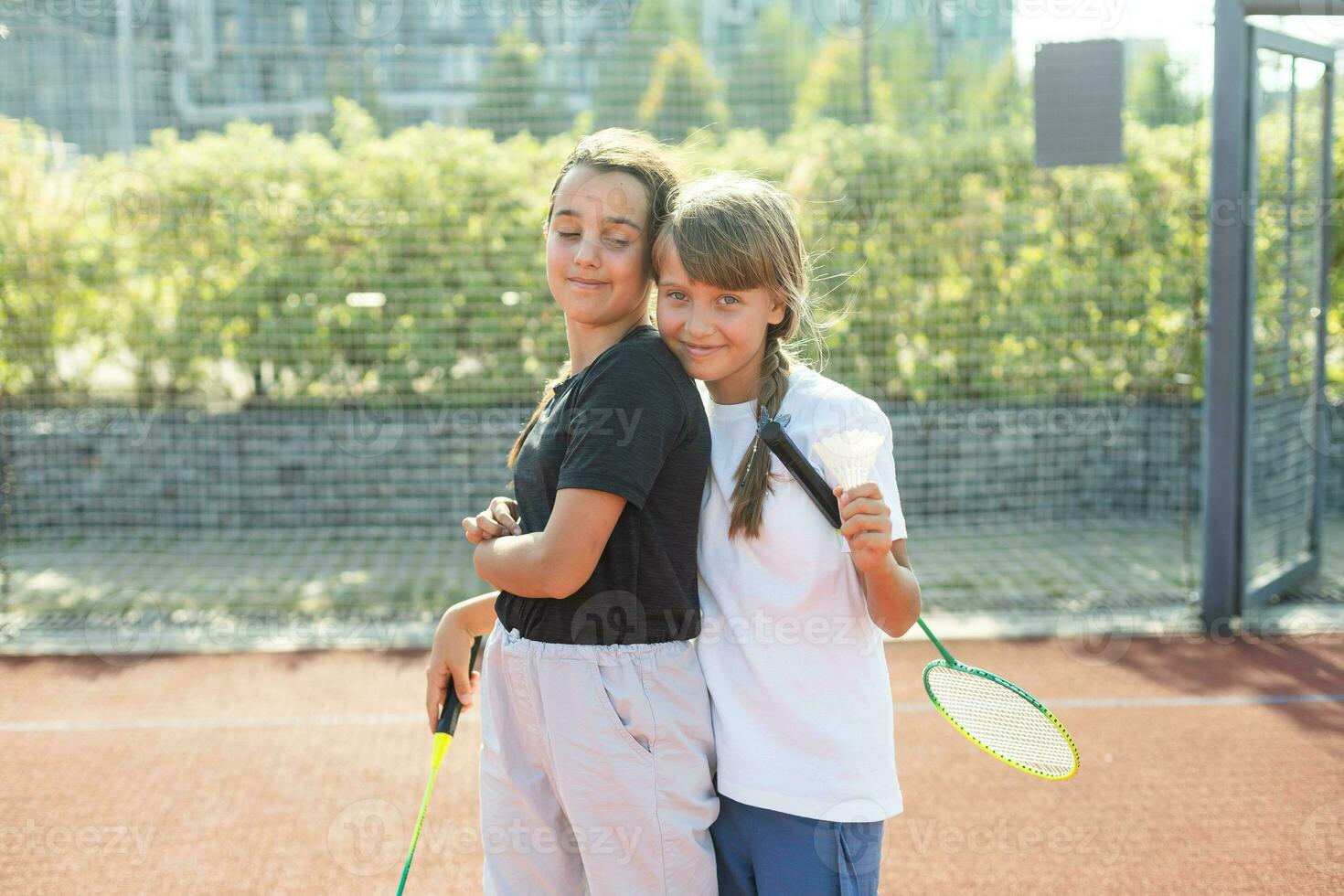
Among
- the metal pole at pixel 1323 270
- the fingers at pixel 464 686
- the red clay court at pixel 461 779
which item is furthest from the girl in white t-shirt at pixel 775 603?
the metal pole at pixel 1323 270

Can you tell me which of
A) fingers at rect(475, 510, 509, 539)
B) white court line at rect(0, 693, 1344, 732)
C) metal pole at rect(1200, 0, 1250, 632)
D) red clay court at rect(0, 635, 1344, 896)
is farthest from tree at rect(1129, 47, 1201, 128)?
fingers at rect(475, 510, 509, 539)

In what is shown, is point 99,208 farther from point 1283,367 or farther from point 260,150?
point 1283,367

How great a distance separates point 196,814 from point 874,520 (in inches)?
106

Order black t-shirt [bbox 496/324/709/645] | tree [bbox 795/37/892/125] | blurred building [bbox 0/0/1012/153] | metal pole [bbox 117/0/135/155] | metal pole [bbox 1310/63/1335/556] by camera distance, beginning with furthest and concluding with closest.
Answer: tree [bbox 795/37/892/125] → metal pole [bbox 117/0/135/155] → blurred building [bbox 0/0/1012/153] → metal pole [bbox 1310/63/1335/556] → black t-shirt [bbox 496/324/709/645]

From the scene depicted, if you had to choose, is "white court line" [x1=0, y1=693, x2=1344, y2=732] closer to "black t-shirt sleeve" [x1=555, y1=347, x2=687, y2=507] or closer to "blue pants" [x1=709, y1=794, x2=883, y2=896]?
A: "blue pants" [x1=709, y1=794, x2=883, y2=896]

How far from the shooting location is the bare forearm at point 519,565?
1.65 m

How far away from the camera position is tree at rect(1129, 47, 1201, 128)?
270 inches

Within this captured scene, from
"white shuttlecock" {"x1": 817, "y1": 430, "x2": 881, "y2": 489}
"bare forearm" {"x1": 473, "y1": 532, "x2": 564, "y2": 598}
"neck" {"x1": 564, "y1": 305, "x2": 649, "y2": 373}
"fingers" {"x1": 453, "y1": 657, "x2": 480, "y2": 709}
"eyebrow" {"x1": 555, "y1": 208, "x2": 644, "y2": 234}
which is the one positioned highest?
"eyebrow" {"x1": 555, "y1": 208, "x2": 644, "y2": 234}

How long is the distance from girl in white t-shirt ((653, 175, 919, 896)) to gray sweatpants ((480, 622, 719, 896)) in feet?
0.18

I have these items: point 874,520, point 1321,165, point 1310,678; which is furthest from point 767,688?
point 1321,165

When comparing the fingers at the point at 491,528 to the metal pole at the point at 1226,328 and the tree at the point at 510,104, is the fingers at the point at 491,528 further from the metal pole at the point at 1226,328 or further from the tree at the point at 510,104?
the tree at the point at 510,104

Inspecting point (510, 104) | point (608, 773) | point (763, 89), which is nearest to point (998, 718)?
point (608, 773)

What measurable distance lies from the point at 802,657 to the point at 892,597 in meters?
0.17

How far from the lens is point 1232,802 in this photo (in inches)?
131
